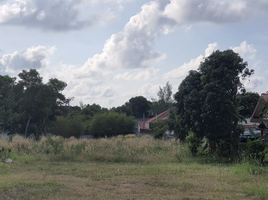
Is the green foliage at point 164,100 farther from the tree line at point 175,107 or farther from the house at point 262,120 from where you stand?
the house at point 262,120

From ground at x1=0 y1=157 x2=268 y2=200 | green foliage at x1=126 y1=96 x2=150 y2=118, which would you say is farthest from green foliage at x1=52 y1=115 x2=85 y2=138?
green foliage at x1=126 y1=96 x2=150 y2=118

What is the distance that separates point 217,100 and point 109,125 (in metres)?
41.4

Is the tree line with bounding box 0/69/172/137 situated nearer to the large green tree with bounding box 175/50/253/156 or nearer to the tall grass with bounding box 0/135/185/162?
the tall grass with bounding box 0/135/185/162

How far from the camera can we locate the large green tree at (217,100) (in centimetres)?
1619

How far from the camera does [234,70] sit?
17.0 m

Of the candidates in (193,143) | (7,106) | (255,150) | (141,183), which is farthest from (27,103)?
(141,183)

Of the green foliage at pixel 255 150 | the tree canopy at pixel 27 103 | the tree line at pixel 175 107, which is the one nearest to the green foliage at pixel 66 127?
the tree line at pixel 175 107

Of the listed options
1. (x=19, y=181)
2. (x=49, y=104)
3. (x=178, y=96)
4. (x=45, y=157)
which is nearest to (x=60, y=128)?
(x=49, y=104)

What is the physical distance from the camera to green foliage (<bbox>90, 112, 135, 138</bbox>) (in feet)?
183

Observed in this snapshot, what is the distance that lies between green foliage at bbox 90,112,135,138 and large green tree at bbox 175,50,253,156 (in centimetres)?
3909

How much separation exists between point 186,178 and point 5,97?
3540 centimetres

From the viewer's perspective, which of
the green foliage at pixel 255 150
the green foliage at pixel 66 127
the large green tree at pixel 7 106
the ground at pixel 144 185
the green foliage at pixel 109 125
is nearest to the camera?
the ground at pixel 144 185

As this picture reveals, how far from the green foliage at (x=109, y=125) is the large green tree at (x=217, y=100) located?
128ft

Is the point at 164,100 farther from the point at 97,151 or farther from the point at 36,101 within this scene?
the point at 97,151
